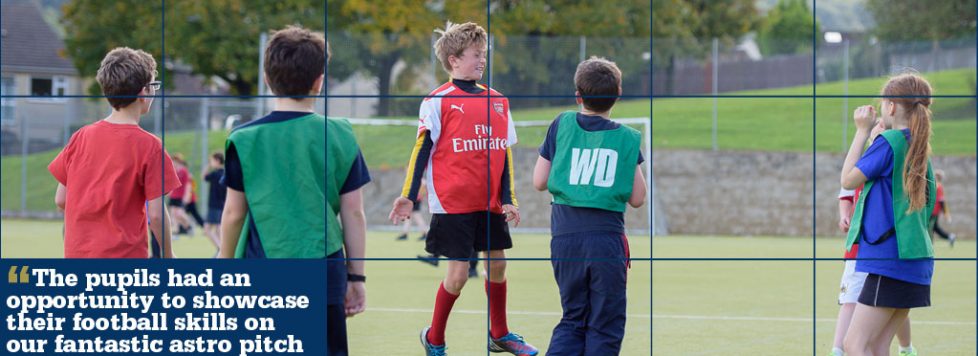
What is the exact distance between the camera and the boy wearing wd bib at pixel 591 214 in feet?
16.7

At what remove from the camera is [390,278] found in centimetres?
1227

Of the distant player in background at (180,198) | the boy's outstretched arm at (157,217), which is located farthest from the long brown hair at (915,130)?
the distant player in background at (180,198)

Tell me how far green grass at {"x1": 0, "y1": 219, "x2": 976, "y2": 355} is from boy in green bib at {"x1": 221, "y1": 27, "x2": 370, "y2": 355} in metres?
1.16

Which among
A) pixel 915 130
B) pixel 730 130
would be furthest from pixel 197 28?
pixel 915 130

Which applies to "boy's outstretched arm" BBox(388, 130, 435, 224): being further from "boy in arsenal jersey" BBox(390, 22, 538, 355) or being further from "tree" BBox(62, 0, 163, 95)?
"tree" BBox(62, 0, 163, 95)

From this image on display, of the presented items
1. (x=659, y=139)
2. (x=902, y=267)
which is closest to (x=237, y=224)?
(x=902, y=267)

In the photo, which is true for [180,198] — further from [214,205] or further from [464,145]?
[464,145]

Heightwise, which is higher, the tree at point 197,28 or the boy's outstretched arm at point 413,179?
the tree at point 197,28

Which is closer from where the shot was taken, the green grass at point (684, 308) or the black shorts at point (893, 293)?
the black shorts at point (893, 293)

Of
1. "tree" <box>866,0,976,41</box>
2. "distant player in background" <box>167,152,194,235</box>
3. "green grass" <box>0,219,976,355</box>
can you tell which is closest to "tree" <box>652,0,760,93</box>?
"tree" <box>866,0,976,41</box>

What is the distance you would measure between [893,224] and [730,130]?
22589mm

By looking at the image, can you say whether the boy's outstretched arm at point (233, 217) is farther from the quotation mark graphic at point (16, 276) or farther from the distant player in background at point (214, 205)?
the distant player in background at point (214, 205)

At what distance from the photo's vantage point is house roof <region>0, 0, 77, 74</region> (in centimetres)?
4791

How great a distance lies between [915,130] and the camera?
16.4 ft
